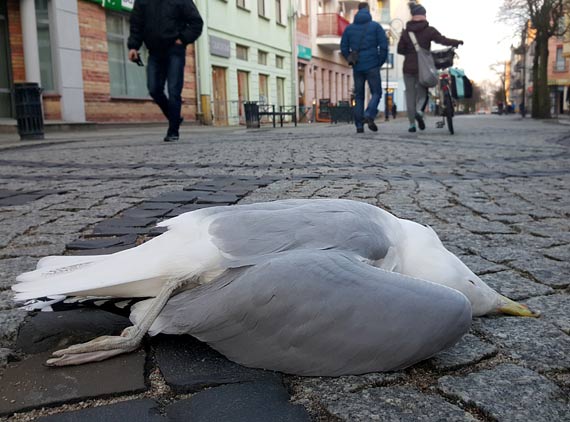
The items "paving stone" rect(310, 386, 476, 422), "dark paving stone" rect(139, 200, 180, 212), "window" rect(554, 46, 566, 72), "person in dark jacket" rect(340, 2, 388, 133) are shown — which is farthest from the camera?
"window" rect(554, 46, 566, 72)

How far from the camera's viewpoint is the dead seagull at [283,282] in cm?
135

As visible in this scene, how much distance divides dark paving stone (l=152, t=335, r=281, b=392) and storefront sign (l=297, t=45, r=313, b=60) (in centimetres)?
2925

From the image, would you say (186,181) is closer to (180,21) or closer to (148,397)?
(148,397)

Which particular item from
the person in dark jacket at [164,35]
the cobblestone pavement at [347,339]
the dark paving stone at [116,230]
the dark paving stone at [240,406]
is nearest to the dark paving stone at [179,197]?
the cobblestone pavement at [347,339]

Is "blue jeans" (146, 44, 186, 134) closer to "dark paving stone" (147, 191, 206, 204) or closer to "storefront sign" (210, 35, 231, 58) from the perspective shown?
"dark paving stone" (147, 191, 206, 204)

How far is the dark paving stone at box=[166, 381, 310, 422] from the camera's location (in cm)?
126

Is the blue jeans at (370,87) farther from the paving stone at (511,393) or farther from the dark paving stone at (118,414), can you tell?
the dark paving stone at (118,414)

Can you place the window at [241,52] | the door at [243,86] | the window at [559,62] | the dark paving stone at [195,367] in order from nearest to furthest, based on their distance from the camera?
the dark paving stone at [195,367], the window at [241,52], the door at [243,86], the window at [559,62]

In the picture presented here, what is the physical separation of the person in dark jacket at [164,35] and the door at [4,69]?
23.3 feet

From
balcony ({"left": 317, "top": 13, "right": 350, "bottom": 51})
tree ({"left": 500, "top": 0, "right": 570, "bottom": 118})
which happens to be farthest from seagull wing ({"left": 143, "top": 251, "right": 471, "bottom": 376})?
balcony ({"left": 317, "top": 13, "right": 350, "bottom": 51})

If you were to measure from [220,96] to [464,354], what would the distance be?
2172 cm

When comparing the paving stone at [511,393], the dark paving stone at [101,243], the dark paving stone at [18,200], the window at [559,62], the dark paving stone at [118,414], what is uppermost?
the window at [559,62]

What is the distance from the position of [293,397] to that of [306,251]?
0.34 metres

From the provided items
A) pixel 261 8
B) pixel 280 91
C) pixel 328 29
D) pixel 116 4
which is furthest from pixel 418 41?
pixel 328 29
